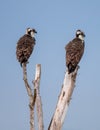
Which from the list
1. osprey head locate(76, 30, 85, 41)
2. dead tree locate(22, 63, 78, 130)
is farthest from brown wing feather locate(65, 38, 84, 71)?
dead tree locate(22, 63, 78, 130)

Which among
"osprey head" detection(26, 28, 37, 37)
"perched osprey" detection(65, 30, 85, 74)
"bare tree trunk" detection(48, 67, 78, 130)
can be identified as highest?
"osprey head" detection(26, 28, 37, 37)

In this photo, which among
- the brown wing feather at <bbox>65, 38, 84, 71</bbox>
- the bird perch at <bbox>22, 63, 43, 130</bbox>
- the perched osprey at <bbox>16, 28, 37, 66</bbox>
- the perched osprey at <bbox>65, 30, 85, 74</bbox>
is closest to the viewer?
the bird perch at <bbox>22, 63, 43, 130</bbox>

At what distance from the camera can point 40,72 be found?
39.2 ft

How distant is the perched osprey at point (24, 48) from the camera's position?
13508 mm

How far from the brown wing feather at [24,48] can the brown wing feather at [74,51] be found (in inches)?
59.3

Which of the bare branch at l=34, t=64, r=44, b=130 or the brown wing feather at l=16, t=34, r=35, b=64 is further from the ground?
the brown wing feather at l=16, t=34, r=35, b=64

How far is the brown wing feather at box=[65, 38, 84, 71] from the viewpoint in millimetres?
12545

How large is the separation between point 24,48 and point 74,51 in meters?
2.04

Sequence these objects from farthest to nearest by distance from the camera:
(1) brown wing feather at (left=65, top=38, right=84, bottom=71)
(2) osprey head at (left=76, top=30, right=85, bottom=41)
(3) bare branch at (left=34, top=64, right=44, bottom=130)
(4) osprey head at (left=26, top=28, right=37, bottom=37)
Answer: (4) osprey head at (left=26, top=28, right=37, bottom=37) → (2) osprey head at (left=76, top=30, right=85, bottom=41) → (1) brown wing feather at (left=65, top=38, right=84, bottom=71) → (3) bare branch at (left=34, top=64, right=44, bottom=130)

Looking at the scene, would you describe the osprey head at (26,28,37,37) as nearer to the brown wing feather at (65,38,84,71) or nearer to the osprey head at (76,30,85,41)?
the osprey head at (76,30,85,41)

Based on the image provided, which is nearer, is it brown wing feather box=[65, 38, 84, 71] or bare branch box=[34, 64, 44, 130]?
bare branch box=[34, 64, 44, 130]

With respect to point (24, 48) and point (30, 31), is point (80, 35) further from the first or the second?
point (24, 48)

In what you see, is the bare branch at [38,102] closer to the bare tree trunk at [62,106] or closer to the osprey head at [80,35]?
the bare tree trunk at [62,106]

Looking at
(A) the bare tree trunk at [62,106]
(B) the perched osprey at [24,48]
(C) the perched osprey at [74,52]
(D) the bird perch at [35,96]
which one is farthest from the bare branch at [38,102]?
(B) the perched osprey at [24,48]
